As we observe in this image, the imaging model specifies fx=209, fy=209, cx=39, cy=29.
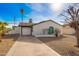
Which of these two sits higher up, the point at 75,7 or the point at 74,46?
the point at 75,7

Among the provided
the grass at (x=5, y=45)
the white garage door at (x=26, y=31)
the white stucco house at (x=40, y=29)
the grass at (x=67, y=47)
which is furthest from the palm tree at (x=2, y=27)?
the white garage door at (x=26, y=31)

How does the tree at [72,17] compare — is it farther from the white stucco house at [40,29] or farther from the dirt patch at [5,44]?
the dirt patch at [5,44]

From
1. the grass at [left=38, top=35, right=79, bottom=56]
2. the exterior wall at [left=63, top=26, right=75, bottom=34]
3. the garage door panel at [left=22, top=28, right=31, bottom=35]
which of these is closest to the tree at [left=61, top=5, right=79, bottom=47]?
the exterior wall at [left=63, top=26, right=75, bottom=34]

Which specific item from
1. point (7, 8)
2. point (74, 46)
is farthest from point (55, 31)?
Result: point (7, 8)

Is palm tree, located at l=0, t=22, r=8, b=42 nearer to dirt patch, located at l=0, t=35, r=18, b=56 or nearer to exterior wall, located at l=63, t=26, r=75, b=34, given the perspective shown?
dirt patch, located at l=0, t=35, r=18, b=56

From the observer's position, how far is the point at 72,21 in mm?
7148

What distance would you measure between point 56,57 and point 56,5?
5.89ft

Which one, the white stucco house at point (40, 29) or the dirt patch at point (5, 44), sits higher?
the white stucco house at point (40, 29)

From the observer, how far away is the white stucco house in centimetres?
849

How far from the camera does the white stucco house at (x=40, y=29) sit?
27.9ft

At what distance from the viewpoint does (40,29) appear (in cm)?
1062

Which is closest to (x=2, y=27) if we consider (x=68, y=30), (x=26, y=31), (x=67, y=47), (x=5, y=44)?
(x=5, y=44)

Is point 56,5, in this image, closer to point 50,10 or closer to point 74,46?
point 50,10

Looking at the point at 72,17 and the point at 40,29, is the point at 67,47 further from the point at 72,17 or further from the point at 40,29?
the point at 40,29
